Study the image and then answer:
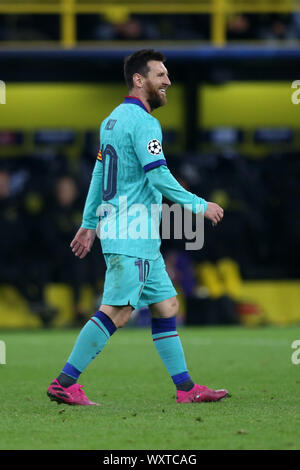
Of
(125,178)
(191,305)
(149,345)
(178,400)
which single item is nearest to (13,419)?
(178,400)

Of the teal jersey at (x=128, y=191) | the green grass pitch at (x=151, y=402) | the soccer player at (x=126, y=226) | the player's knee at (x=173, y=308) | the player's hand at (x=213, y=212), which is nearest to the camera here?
the green grass pitch at (x=151, y=402)

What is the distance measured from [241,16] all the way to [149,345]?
7472 mm

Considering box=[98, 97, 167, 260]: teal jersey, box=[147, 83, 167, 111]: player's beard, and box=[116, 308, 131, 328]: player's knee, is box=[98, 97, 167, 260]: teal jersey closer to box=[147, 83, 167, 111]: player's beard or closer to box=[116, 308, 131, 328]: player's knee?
box=[147, 83, 167, 111]: player's beard

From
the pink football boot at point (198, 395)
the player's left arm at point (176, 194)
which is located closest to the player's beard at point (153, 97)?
the player's left arm at point (176, 194)

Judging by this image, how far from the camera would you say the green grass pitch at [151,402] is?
519 centimetres

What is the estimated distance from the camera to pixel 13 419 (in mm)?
5973

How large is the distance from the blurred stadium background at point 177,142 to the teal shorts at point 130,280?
29.2 feet

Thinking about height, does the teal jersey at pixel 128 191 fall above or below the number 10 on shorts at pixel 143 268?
above

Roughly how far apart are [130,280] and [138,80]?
1.31m

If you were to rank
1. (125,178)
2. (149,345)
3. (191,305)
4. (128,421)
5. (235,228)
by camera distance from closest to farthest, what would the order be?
(128,421) < (125,178) < (149,345) < (191,305) < (235,228)

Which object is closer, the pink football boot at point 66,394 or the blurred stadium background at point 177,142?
the pink football boot at point 66,394

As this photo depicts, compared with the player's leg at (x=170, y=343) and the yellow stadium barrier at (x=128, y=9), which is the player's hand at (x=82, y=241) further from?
the yellow stadium barrier at (x=128, y=9)

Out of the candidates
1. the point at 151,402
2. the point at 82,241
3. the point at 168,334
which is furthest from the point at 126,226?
the point at 151,402

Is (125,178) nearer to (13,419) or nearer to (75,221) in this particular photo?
(13,419)
